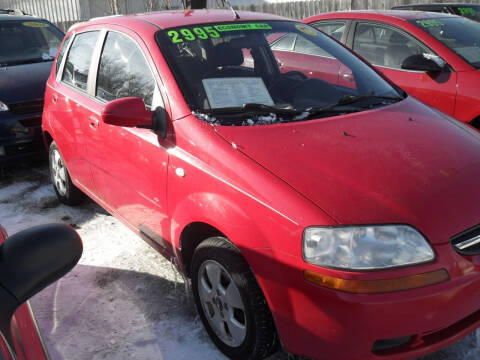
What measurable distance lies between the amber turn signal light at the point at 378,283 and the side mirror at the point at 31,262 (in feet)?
3.26

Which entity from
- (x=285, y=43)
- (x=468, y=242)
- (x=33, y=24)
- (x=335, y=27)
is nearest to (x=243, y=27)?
(x=285, y=43)

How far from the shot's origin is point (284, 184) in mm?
2086

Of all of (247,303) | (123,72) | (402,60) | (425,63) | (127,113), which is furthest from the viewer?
(402,60)

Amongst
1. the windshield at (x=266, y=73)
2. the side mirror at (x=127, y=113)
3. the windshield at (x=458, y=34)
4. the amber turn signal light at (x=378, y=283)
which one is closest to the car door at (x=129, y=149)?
the side mirror at (x=127, y=113)

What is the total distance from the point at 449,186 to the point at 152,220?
1713mm

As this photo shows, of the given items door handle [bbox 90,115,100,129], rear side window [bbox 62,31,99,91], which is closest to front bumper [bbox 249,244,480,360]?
door handle [bbox 90,115,100,129]

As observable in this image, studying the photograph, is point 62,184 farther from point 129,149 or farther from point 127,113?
point 127,113

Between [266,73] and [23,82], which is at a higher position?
[266,73]

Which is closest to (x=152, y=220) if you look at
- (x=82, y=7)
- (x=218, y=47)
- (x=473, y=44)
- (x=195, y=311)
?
(x=195, y=311)

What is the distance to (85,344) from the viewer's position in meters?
2.73

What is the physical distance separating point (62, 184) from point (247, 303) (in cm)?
299

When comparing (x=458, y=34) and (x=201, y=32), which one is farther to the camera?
(x=458, y=34)

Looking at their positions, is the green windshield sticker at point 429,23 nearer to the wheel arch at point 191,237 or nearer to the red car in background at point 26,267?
the wheel arch at point 191,237

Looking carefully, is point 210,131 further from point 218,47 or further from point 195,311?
point 195,311
